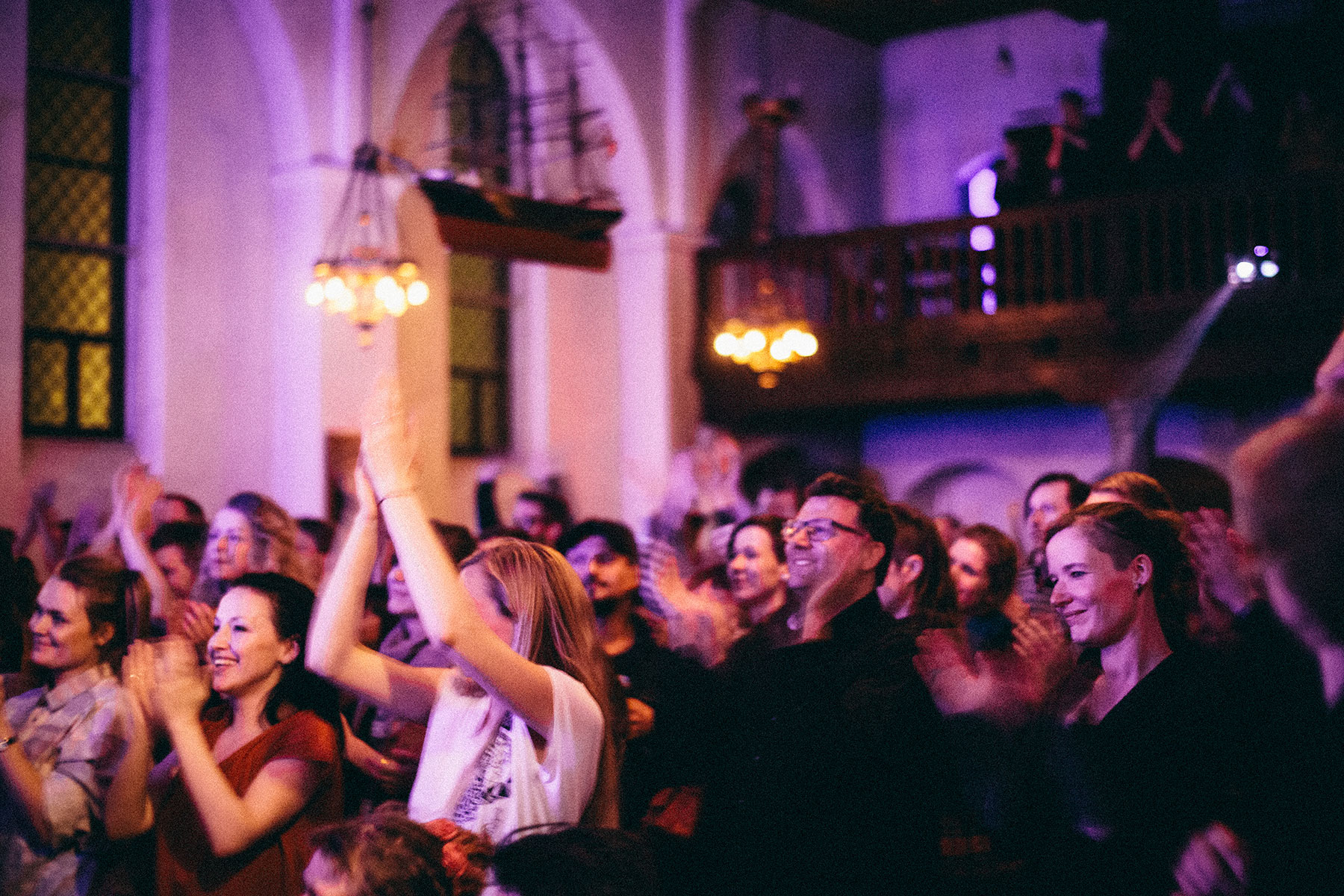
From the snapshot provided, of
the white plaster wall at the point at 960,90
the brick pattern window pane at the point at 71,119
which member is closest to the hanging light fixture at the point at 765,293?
the white plaster wall at the point at 960,90

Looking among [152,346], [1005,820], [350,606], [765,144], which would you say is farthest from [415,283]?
[1005,820]

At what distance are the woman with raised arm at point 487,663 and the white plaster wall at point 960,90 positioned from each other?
36.0 ft

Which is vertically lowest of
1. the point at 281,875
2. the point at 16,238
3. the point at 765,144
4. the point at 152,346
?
the point at 281,875

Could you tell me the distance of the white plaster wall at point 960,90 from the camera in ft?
43.0

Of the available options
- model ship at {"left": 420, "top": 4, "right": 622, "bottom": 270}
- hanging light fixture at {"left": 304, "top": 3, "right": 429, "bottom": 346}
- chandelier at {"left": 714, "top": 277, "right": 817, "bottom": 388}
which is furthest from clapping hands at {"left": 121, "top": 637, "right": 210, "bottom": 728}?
chandelier at {"left": 714, "top": 277, "right": 817, "bottom": 388}

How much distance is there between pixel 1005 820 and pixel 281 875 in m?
1.47

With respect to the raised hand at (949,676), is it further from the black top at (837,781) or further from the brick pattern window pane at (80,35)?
the brick pattern window pane at (80,35)

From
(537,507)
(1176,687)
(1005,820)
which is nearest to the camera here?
(1176,687)

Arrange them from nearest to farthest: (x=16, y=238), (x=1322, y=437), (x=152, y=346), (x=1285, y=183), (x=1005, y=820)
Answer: (x=1322, y=437) < (x=1005, y=820) < (x=16, y=238) < (x=152, y=346) < (x=1285, y=183)

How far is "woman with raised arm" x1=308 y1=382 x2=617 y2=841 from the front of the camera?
248cm

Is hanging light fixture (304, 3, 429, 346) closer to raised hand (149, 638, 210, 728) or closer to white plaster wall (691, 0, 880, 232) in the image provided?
white plaster wall (691, 0, 880, 232)

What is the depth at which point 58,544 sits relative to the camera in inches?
272

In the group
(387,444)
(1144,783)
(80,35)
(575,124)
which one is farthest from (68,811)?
(575,124)

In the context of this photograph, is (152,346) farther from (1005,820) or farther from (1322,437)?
(1322,437)
